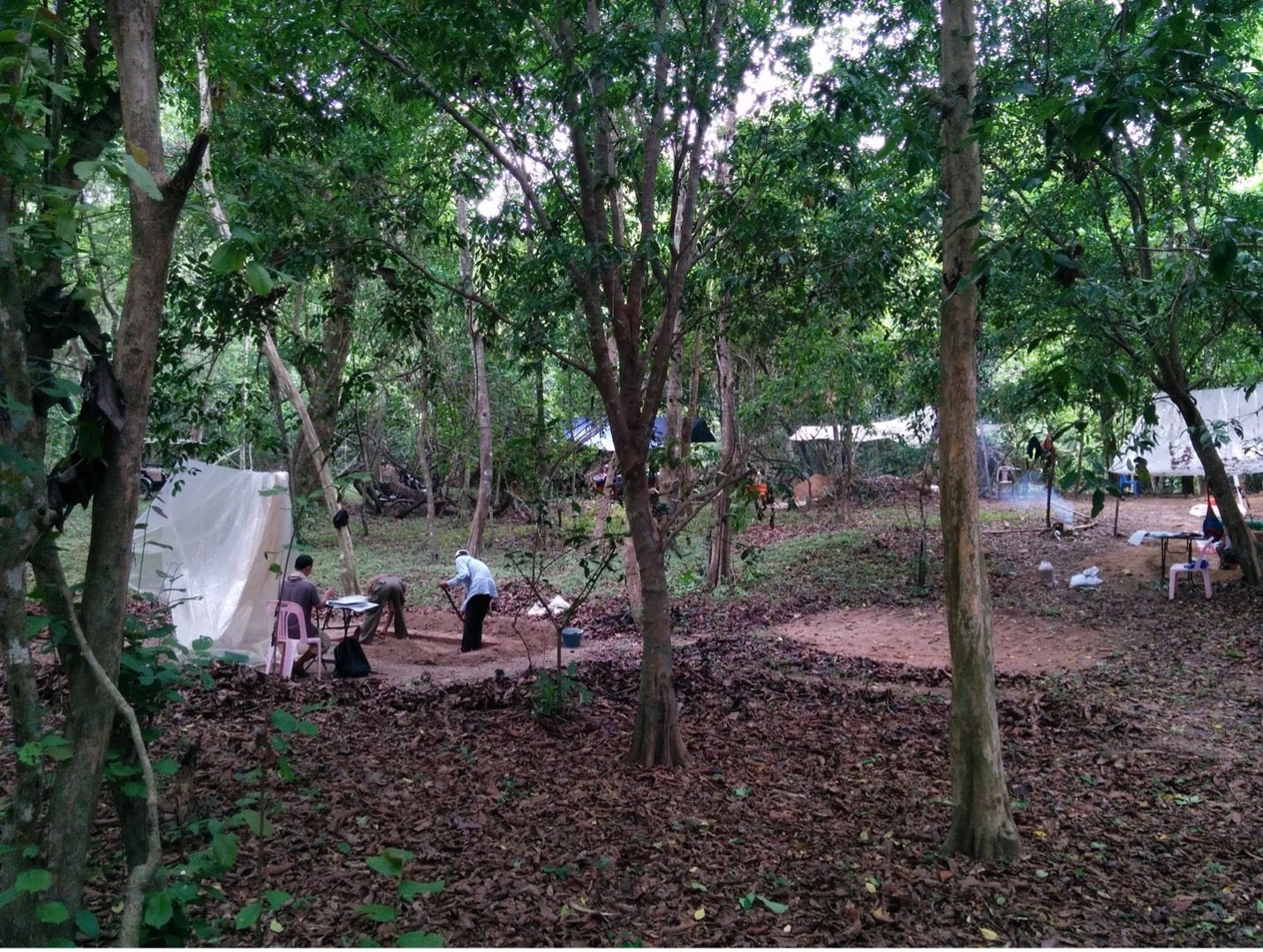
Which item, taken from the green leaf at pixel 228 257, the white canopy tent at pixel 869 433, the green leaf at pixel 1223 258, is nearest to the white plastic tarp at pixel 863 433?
the white canopy tent at pixel 869 433

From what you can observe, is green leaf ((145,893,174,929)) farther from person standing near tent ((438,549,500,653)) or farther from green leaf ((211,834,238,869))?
person standing near tent ((438,549,500,653))

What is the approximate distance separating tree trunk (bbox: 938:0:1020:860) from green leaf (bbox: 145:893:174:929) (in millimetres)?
3418

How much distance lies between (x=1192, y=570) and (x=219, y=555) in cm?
1275

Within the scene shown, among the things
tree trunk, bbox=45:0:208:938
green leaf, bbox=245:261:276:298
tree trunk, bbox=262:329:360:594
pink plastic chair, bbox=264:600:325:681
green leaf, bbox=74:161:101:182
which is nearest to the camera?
green leaf, bbox=74:161:101:182

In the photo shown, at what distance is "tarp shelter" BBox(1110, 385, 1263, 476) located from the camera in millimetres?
12625

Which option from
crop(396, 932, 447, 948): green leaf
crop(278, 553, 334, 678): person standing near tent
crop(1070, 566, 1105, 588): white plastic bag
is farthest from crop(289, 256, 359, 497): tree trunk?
crop(1070, 566, 1105, 588): white plastic bag

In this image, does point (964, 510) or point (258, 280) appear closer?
point (258, 280)

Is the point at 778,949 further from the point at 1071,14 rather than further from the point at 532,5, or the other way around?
the point at 1071,14

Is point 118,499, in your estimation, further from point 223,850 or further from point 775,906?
point 775,906

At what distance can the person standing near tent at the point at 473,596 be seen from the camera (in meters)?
10.3

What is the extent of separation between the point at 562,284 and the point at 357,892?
4.53 metres

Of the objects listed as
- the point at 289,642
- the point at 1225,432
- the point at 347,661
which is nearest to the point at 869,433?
the point at 1225,432

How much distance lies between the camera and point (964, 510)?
4.36m

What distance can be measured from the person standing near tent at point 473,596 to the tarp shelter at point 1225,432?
→ 8230mm
